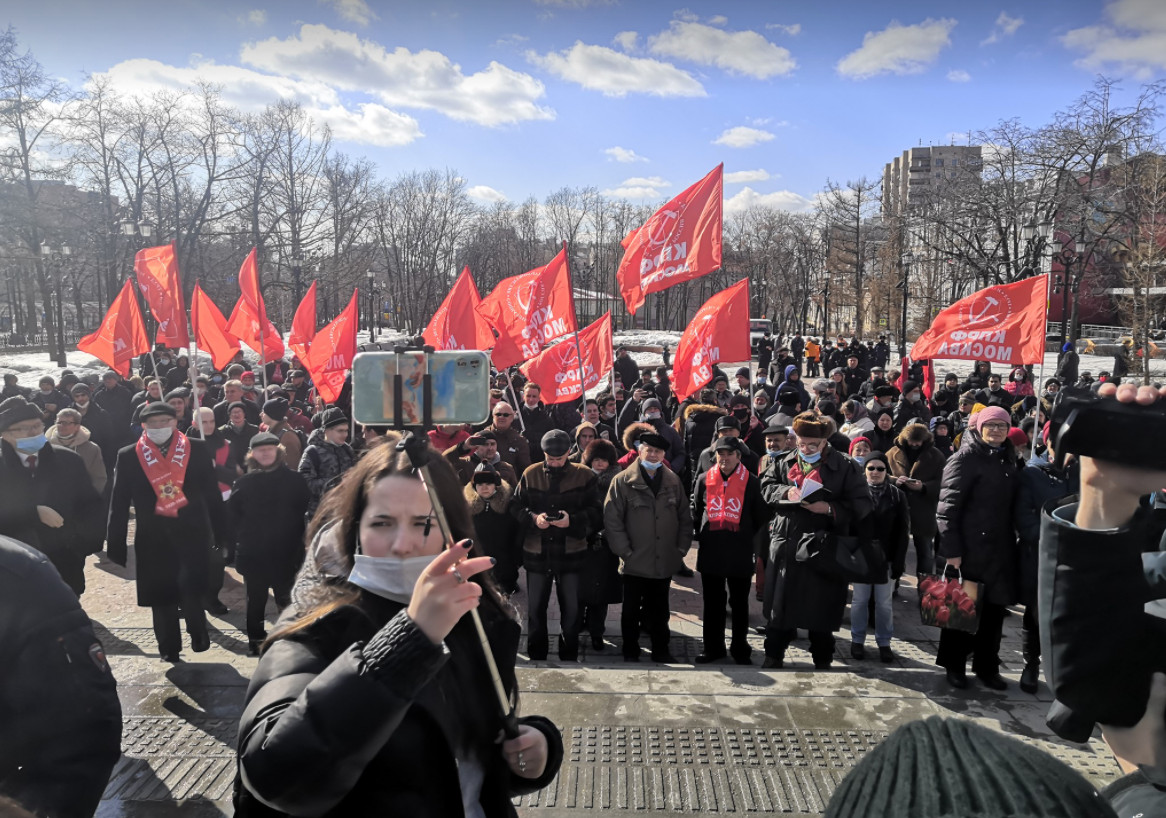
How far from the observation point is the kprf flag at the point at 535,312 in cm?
1098

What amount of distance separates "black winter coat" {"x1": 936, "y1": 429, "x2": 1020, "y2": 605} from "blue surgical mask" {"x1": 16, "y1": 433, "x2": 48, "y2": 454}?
284 inches

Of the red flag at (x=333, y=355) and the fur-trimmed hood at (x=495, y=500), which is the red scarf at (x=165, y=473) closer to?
the fur-trimmed hood at (x=495, y=500)

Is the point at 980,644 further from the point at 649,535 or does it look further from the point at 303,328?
the point at 303,328

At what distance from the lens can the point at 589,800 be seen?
356 centimetres

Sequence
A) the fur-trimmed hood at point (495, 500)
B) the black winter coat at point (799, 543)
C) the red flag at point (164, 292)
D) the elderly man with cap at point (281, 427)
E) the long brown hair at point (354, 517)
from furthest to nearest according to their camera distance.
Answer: the red flag at point (164, 292) < the elderly man with cap at point (281, 427) < the fur-trimmed hood at point (495, 500) < the black winter coat at point (799, 543) < the long brown hair at point (354, 517)

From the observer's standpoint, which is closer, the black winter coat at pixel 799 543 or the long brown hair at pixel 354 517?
the long brown hair at pixel 354 517

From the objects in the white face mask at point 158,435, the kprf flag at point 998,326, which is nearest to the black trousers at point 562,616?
the white face mask at point 158,435

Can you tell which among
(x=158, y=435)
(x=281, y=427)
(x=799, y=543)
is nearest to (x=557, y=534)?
(x=799, y=543)

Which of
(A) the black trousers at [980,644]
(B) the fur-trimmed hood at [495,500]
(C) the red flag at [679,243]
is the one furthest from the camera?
(C) the red flag at [679,243]

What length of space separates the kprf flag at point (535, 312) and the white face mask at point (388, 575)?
348 inches

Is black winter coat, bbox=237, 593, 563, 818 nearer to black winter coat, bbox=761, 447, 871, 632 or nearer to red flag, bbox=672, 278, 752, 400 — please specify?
black winter coat, bbox=761, 447, 871, 632

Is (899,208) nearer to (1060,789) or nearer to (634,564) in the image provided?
(634,564)

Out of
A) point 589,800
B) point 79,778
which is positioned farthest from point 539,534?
point 79,778

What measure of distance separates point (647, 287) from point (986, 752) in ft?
31.7
